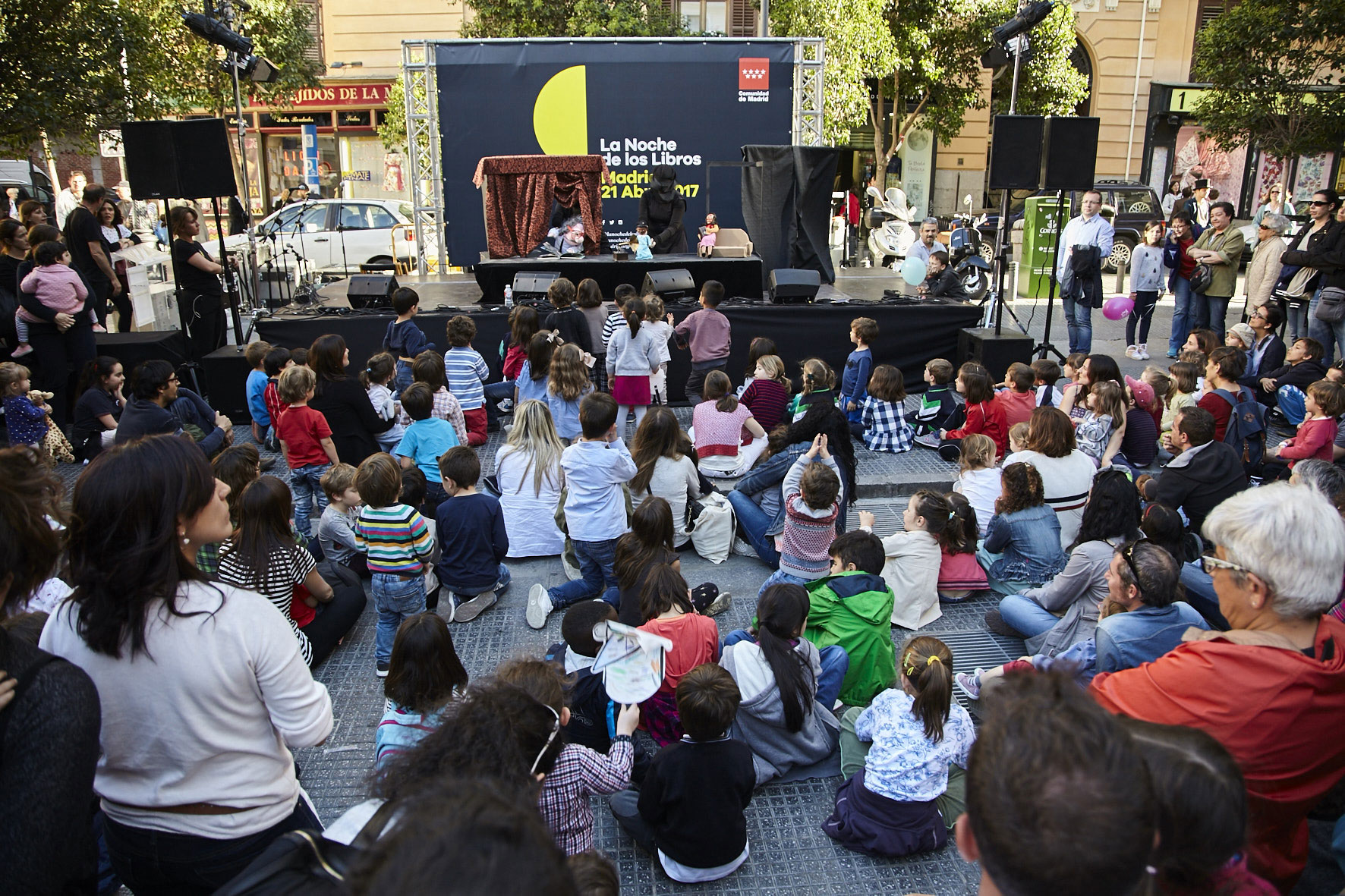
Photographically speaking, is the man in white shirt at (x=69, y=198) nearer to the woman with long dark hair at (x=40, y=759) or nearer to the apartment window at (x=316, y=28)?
the woman with long dark hair at (x=40, y=759)

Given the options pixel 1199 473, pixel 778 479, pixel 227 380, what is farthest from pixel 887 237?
pixel 1199 473

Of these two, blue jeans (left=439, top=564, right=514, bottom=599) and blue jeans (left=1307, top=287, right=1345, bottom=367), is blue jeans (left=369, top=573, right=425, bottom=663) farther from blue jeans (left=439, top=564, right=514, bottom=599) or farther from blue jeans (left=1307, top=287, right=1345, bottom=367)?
blue jeans (left=1307, top=287, right=1345, bottom=367)

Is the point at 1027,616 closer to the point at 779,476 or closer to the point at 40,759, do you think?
the point at 779,476

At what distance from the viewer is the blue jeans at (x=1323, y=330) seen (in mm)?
8434

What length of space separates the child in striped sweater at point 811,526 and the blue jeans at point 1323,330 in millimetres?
6451

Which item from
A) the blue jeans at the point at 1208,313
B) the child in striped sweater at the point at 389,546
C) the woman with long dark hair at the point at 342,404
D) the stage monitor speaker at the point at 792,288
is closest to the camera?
the child in striped sweater at the point at 389,546

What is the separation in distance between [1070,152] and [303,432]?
7.44 metres

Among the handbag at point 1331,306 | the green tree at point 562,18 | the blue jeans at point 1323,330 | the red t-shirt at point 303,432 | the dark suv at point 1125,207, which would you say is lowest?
the red t-shirt at point 303,432

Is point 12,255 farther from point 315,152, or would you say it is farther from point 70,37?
point 315,152

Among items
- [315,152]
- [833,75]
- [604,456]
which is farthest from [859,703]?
[315,152]

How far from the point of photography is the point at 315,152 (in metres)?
27.3

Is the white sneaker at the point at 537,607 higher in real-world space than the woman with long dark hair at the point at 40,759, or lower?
lower

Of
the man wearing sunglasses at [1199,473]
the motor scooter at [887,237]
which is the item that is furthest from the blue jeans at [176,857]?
the motor scooter at [887,237]

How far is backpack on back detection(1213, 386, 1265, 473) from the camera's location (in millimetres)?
5980
